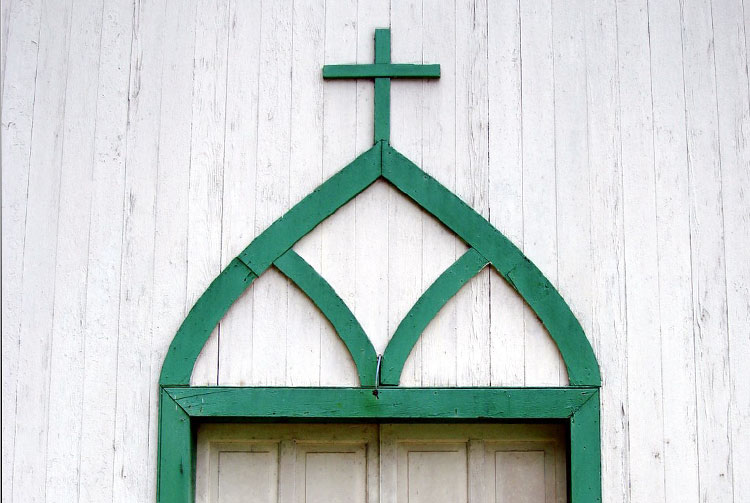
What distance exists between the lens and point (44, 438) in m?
3.35

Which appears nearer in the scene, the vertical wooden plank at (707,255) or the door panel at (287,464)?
the vertical wooden plank at (707,255)

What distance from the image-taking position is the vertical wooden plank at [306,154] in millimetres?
3344

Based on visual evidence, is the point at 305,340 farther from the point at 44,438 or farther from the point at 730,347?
the point at 730,347

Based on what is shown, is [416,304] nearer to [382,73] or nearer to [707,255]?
[382,73]

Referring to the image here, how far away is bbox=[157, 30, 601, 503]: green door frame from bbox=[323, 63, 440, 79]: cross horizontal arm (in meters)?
0.27

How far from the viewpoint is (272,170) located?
11.3 ft

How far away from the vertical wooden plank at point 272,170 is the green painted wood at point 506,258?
1.32 ft

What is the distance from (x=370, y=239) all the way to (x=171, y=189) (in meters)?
0.76

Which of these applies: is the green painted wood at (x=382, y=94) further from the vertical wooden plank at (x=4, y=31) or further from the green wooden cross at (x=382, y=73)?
the vertical wooden plank at (x=4, y=31)

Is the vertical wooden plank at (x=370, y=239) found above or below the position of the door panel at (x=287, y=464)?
above

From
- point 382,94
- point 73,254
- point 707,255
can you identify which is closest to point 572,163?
point 707,255

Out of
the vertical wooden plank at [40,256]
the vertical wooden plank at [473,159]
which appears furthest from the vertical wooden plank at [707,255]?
the vertical wooden plank at [40,256]

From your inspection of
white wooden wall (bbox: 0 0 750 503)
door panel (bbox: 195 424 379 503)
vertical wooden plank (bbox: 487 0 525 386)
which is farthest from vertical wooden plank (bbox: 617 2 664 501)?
door panel (bbox: 195 424 379 503)

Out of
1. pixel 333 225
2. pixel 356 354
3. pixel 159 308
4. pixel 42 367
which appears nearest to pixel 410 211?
pixel 333 225
